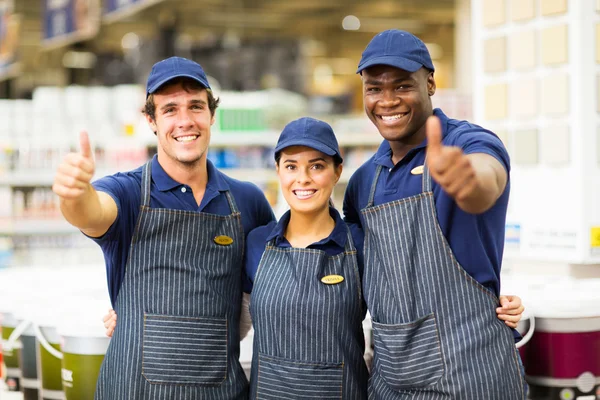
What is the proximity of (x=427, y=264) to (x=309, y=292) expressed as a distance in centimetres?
39

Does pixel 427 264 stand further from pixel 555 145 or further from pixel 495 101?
pixel 495 101

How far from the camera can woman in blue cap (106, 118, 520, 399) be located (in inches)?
86.3

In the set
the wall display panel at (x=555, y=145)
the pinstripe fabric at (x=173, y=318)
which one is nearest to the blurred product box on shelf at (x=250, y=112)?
the wall display panel at (x=555, y=145)

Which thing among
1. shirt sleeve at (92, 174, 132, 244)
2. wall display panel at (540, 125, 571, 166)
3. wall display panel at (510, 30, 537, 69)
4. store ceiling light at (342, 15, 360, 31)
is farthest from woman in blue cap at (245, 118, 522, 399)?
store ceiling light at (342, 15, 360, 31)

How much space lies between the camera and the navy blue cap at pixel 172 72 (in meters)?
2.29

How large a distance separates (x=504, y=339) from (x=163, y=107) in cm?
123

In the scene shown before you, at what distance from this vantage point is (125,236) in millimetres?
2275

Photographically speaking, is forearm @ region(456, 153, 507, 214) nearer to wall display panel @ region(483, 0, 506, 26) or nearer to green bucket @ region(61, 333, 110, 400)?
green bucket @ region(61, 333, 110, 400)

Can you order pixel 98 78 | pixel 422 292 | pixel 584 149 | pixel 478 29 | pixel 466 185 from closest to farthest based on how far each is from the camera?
pixel 466 185, pixel 422 292, pixel 584 149, pixel 478 29, pixel 98 78

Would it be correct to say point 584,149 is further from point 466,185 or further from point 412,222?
point 466,185

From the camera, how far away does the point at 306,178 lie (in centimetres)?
226

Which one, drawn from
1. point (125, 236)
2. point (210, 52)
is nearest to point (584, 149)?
point (125, 236)

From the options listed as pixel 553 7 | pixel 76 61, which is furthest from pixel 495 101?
pixel 76 61

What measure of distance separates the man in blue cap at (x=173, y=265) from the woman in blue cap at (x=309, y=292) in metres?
0.11
